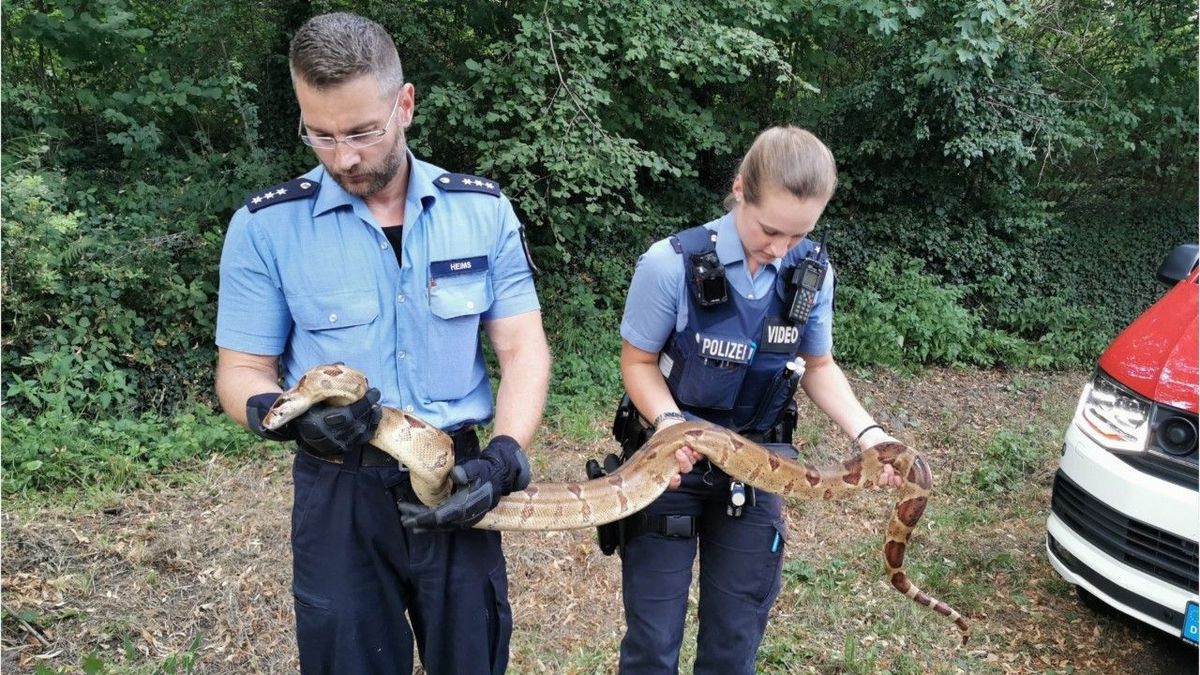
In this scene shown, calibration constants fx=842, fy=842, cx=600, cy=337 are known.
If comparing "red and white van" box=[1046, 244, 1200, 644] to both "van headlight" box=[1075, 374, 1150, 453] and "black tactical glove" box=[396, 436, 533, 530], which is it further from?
"black tactical glove" box=[396, 436, 533, 530]

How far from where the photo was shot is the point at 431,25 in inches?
382

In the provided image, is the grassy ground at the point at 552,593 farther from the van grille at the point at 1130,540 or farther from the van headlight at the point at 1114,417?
the van headlight at the point at 1114,417

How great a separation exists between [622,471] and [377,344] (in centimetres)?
114

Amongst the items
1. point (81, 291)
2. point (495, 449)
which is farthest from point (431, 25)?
point (495, 449)

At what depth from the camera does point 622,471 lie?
3420 mm

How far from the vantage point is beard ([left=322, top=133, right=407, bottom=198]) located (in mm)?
2762

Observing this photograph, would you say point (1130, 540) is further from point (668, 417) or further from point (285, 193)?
point (285, 193)

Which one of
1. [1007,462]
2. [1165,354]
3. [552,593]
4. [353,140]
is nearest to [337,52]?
[353,140]

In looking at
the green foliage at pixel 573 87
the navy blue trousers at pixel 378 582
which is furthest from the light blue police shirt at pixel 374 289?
the green foliage at pixel 573 87

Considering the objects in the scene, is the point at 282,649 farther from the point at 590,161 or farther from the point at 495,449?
the point at 590,161

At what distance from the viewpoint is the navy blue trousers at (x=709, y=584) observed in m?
3.28

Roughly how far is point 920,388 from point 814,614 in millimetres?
5910

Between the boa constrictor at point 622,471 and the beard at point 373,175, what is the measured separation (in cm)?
60

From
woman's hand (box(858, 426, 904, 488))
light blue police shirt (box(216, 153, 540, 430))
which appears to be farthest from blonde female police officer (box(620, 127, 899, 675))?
light blue police shirt (box(216, 153, 540, 430))
